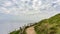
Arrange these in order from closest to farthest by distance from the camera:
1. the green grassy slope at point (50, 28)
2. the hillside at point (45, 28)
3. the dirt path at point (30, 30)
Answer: the green grassy slope at point (50, 28) → the hillside at point (45, 28) → the dirt path at point (30, 30)

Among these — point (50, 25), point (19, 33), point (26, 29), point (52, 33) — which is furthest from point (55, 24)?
point (19, 33)

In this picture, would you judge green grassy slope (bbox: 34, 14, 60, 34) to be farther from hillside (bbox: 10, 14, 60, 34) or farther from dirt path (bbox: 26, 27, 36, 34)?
dirt path (bbox: 26, 27, 36, 34)

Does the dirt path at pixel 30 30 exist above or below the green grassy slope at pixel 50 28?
below

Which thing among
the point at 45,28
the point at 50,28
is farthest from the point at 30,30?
the point at 50,28

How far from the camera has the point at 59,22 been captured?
27719 mm

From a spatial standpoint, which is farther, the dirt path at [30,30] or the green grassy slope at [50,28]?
the dirt path at [30,30]

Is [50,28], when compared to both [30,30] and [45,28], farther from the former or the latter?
[30,30]

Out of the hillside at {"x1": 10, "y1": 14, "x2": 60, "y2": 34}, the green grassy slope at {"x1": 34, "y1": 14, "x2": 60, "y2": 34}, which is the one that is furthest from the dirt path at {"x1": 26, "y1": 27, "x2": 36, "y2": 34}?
the green grassy slope at {"x1": 34, "y1": 14, "x2": 60, "y2": 34}

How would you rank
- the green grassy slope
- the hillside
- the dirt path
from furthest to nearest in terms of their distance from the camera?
the dirt path → the hillside → the green grassy slope

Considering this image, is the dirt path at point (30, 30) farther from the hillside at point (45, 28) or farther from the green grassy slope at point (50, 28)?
the green grassy slope at point (50, 28)

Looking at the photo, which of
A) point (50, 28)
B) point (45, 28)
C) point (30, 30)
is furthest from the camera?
point (30, 30)

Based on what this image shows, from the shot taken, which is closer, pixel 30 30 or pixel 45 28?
pixel 45 28

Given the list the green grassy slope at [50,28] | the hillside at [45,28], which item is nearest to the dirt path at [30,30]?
the hillside at [45,28]

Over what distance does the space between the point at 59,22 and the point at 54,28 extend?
2.35 meters
